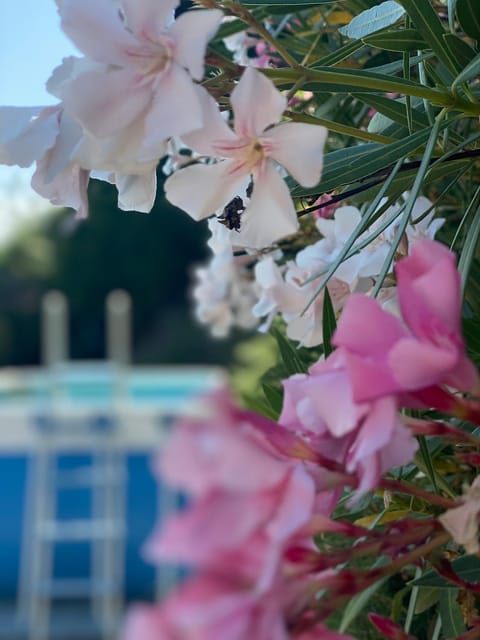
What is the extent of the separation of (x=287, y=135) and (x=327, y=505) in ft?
0.43

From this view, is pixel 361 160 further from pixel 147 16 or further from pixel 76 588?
pixel 76 588

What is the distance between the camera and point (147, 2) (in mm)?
330

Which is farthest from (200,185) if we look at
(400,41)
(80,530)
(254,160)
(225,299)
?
(80,530)

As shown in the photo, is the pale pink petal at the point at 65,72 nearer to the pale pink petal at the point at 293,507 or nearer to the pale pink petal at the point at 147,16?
the pale pink petal at the point at 147,16

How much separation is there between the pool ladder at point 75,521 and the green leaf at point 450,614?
476cm

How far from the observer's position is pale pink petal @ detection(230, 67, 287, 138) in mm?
328

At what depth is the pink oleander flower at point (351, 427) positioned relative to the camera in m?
0.24

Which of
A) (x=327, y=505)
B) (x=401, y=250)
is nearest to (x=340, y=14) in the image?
(x=401, y=250)

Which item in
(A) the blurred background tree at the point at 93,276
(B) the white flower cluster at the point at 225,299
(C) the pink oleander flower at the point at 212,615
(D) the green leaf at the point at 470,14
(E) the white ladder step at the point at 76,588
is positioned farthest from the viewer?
(A) the blurred background tree at the point at 93,276

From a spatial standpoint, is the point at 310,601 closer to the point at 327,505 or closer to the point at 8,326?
the point at 327,505

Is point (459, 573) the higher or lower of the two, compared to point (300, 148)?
lower

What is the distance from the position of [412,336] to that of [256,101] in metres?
0.12

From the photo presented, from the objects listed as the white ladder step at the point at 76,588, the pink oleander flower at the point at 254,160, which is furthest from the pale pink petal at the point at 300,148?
the white ladder step at the point at 76,588

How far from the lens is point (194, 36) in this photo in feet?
1.06
